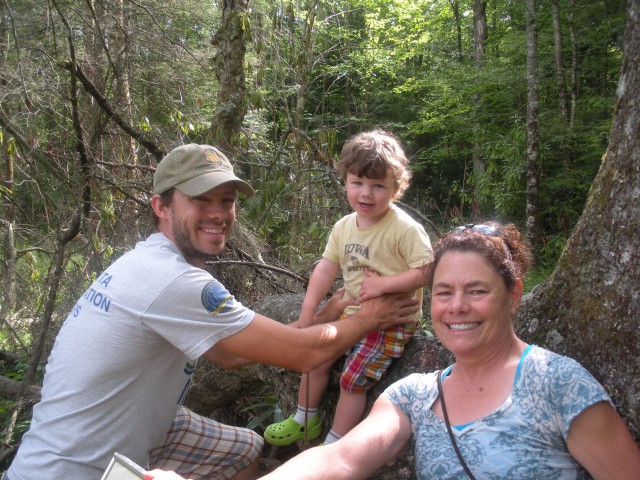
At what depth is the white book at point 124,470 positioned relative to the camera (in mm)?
1492

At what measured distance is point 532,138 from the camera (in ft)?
33.1

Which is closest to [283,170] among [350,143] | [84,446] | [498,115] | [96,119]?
[96,119]

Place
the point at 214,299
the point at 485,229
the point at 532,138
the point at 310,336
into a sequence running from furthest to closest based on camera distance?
the point at 532,138 < the point at 310,336 < the point at 214,299 < the point at 485,229

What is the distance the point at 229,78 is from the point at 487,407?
471 cm

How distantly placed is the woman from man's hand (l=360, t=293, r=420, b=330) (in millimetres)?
556

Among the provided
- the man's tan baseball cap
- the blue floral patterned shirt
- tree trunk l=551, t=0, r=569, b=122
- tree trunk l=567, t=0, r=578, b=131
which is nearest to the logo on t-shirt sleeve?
the man's tan baseball cap

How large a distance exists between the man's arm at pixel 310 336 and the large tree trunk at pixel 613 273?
2.47 ft

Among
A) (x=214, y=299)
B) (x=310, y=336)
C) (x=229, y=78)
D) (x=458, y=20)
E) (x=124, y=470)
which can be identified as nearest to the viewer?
(x=124, y=470)

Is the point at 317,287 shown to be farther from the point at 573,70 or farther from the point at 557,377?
the point at 573,70

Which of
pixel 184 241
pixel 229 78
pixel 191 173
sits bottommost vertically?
pixel 184 241

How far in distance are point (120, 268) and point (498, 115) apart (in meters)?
12.5

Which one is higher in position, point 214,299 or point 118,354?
point 214,299

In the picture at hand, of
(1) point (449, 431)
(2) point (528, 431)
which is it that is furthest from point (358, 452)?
(2) point (528, 431)

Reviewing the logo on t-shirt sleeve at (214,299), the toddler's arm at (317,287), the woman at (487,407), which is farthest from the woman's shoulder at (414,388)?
the toddler's arm at (317,287)
